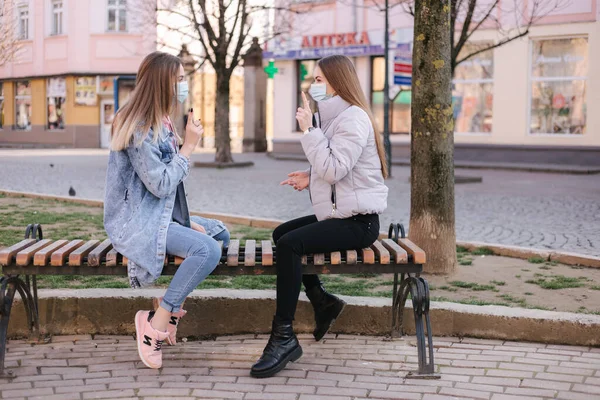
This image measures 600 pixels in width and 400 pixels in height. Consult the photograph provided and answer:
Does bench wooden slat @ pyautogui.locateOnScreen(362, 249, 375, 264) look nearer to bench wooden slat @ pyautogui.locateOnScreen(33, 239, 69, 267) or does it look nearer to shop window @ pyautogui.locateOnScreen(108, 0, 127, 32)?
bench wooden slat @ pyautogui.locateOnScreen(33, 239, 69, 267)

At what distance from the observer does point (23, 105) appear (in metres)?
40.0

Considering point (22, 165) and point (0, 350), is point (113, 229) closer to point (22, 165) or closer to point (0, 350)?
point (0, 350)

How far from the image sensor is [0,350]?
4.26 meters

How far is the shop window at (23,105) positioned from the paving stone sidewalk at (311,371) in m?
36.7

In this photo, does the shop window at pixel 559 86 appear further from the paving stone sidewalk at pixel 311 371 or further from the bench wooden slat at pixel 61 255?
the bench wooden slat at pixel 61 255

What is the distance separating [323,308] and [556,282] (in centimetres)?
213

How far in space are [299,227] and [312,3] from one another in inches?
899

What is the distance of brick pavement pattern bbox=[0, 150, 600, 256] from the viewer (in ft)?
31.0

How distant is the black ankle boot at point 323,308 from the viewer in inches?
193

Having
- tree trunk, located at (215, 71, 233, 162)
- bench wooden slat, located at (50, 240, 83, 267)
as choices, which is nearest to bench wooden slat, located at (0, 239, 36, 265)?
bench wooden slat, located at (50, 240, 83, 267)

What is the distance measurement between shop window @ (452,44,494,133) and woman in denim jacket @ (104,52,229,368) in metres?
20.0

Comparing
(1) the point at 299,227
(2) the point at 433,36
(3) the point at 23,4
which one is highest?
(3) the point at 23,4

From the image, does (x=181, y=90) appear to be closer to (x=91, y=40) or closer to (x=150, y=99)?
(x=150, y=99)

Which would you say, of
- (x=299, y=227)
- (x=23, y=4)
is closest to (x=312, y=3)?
(x=23, y=4)
